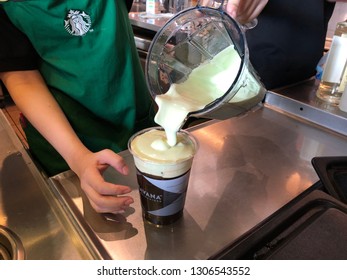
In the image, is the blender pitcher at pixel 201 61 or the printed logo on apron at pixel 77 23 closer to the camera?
the blender pitcher at pixel 201 61

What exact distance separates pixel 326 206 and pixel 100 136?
555mm

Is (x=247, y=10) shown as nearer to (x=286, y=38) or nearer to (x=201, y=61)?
(x=201, y=61)

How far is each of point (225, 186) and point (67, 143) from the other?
330mm

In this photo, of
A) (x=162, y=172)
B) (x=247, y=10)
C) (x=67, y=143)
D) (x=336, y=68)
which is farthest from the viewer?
(x=336, y=68)

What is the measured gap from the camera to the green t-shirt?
2.28ft

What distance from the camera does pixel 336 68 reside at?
35.3 inches

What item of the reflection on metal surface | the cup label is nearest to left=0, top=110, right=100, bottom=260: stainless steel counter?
the reflection on metal surface

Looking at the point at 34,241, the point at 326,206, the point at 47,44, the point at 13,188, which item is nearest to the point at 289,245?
the point at 326,206

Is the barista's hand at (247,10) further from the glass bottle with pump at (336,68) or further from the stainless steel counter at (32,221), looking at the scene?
the stainless steel counter at (32,221)

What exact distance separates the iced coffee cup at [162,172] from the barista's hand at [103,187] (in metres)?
0.03

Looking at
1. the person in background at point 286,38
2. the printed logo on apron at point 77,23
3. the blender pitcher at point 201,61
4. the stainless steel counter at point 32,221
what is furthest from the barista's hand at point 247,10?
the stainless steel counter at point 32,221

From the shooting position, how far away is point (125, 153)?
0.72 meters

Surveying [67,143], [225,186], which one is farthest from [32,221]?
[225,186]

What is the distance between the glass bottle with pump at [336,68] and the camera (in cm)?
88
